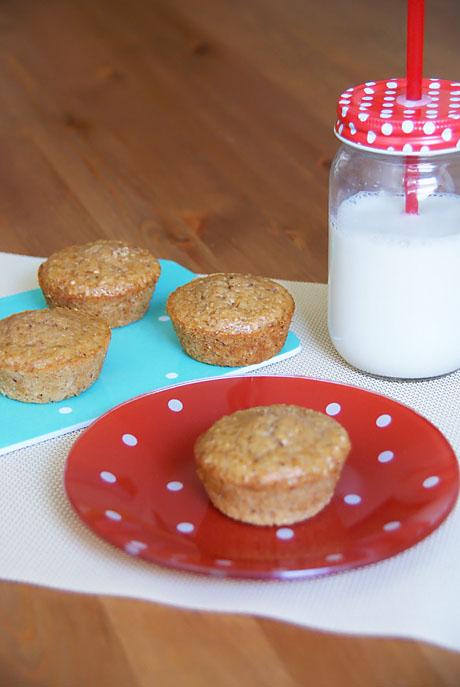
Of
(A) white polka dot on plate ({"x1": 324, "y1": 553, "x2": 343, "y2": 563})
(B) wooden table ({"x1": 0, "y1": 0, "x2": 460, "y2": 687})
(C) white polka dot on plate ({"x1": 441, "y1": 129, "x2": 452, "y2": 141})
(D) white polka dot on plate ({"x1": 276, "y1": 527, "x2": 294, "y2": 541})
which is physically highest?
(C) white polka dot on plate ({"x1": 441, "y1": 129, "x2": 452, "y2": 141})

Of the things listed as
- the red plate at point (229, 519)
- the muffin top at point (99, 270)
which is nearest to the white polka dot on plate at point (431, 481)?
the red plate at point (229, 519)

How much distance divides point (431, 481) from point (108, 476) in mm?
304

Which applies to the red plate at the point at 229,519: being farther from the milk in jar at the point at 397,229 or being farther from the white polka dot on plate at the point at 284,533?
the milk in jar at the point at 397,229

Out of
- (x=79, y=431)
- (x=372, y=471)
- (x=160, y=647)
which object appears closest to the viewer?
(x=160, y=647)

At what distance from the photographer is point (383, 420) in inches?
42.5

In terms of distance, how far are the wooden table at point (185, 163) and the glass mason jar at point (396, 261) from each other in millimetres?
302

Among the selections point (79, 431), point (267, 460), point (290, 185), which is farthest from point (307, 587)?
point (290, 185)

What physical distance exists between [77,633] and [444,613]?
299mm

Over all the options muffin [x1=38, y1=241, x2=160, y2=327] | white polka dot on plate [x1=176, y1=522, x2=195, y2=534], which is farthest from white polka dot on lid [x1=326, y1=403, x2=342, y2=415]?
muffin [x1=38, y1=241, x2=160, y2=327]

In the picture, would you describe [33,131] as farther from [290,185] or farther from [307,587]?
[307,587]

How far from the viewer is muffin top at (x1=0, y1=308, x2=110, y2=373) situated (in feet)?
3.83

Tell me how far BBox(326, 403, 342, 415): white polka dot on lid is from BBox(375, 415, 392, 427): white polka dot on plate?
0.15 ft

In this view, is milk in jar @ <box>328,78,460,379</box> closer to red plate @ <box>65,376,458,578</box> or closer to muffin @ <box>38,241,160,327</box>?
red plate @ <box>65,376,458,578</box>

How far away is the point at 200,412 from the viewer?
112 cm
